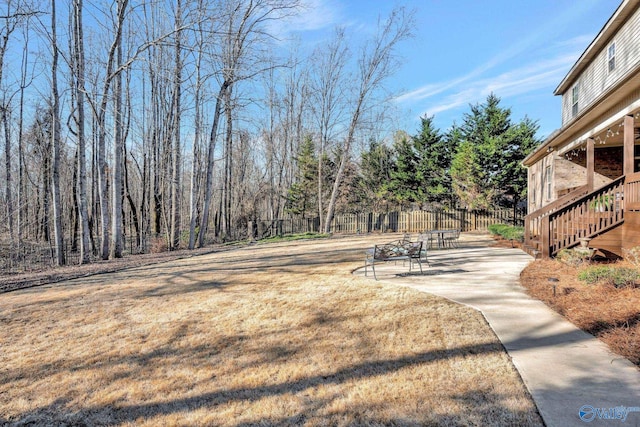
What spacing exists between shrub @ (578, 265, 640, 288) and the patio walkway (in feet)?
3.28

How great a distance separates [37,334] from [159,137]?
1798cm

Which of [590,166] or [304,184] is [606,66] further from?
[304,184]

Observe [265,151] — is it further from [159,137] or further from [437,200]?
[437,200]

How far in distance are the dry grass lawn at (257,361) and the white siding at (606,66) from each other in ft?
27.0

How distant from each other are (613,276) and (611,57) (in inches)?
395

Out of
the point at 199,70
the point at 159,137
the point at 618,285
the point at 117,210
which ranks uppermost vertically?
the point at 199,70

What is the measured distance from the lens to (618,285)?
16.7 ft

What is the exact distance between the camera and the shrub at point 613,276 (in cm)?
509

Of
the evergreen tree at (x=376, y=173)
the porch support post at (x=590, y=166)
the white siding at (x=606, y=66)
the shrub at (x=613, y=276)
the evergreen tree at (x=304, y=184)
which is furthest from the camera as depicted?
the evergreen tree at (x=376, y=173)

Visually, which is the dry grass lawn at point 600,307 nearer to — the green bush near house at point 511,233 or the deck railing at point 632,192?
the deck railing at point 632,192

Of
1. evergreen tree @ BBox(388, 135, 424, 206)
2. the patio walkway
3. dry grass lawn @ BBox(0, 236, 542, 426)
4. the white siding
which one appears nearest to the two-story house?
the white siding

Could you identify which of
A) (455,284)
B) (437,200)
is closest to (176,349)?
(455,284)

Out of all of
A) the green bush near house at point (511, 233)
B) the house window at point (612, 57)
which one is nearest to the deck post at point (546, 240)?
the green bush near house at point (511, 233)

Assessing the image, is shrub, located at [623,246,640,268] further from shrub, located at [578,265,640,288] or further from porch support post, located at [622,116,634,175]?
porch support post, located at [622,116,634,175]
